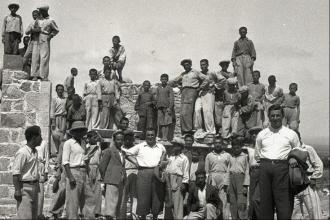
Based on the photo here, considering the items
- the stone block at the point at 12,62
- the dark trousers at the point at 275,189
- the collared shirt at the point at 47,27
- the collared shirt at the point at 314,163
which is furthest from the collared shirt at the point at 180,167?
the stone block at the point at 12,62

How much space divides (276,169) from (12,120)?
20.0ft

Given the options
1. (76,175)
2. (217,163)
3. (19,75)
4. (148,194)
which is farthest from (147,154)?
(19,75)

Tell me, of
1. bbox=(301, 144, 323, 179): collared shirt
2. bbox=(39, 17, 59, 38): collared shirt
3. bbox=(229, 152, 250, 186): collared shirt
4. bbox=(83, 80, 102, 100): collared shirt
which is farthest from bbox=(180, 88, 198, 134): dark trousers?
bbox=(301, 144, 323, 179): collared shirt

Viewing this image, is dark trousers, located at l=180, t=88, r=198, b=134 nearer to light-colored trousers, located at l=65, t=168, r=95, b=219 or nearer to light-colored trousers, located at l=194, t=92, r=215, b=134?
light-colored trousers, located at l=194, t=92, r=215, b=134

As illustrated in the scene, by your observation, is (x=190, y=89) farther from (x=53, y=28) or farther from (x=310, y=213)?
(x=310, y=213)

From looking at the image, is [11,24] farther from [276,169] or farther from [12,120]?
[276,169]

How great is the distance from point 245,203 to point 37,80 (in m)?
5.02

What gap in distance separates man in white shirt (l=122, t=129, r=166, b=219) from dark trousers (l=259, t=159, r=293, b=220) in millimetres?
2112

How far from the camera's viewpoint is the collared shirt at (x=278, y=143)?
22.1 feet

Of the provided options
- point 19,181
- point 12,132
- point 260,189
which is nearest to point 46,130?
point 12,132

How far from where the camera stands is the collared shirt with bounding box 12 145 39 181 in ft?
21.5

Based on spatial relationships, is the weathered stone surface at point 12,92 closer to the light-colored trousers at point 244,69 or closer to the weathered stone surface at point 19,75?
the weathered stone surface at point 19,75

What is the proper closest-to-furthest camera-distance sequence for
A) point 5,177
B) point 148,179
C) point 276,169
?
point 276,169
point 148,179
point 5,177

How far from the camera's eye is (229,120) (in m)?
11.8
